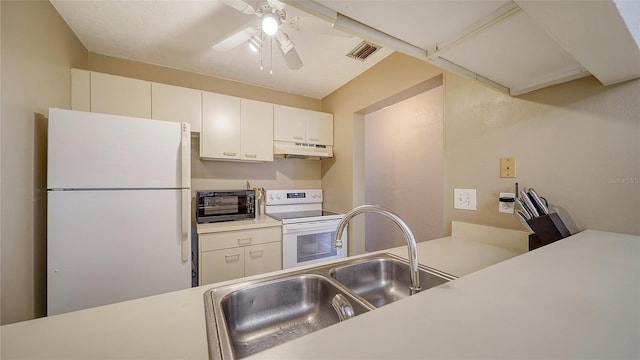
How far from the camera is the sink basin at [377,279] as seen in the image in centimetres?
99

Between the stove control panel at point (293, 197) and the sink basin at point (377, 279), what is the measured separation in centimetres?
172

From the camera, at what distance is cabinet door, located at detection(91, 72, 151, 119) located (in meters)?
1.71

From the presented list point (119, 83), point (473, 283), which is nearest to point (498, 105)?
point (473, 283)

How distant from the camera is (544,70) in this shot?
903 mm

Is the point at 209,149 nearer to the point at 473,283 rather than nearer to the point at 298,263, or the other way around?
the point at 298,263

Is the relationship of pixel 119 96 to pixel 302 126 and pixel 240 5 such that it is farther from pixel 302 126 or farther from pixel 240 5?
pixel 302 126

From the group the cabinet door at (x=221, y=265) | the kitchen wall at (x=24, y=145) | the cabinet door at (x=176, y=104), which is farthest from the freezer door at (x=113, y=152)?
the cabinet door at (x=221, y=265)

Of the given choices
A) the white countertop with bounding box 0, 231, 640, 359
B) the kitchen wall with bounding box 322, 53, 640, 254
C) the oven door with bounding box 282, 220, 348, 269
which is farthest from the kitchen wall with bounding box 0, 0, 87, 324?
the kitchen wall with bounding box 322, 53, 640, 254

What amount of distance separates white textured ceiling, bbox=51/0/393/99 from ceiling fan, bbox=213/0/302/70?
5 cm

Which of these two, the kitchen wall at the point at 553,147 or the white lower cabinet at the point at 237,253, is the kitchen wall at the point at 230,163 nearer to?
the white lower cabinet at the point at 237,253

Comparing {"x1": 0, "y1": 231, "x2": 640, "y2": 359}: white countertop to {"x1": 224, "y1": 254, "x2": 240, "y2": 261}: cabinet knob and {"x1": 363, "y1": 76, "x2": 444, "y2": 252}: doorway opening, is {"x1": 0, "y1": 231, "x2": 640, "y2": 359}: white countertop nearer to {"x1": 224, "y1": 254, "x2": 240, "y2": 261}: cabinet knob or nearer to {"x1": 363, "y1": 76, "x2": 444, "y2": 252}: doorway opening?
{"x1": 224, "y1": 254, "x2": 240, "y2": 261}: cabinet knob

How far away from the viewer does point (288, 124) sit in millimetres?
2471

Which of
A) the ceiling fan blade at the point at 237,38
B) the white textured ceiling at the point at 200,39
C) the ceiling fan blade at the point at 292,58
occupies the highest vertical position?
the white textured ceiling at the point at 200,39

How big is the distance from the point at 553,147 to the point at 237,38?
74.4 inches
